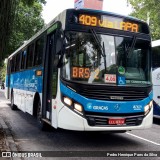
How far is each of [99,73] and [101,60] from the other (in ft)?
1.08

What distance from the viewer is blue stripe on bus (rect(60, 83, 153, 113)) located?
Result: 301 inches

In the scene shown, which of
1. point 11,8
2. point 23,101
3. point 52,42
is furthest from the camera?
point 23,101

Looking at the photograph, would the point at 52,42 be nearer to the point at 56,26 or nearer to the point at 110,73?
the point at 56,26

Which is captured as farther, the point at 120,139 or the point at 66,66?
the point at 120,139

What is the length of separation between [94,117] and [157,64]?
21.6 ft

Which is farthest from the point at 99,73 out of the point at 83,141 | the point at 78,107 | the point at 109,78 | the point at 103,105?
the point at 83,141

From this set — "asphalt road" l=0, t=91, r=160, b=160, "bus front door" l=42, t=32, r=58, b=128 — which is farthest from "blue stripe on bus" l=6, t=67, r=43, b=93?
"asphalt road" l=0, t=91, r=160, b=160

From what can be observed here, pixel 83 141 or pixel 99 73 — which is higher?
pixel 99 73

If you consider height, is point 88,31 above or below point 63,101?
above

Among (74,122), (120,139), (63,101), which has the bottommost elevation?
(120,139)

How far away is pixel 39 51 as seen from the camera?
35.2 ft

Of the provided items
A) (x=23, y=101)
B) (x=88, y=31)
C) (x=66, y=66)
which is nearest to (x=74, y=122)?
(x=66, y=66)

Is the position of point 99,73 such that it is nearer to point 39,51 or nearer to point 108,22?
point 108,22

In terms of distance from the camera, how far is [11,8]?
8250 millimetres
